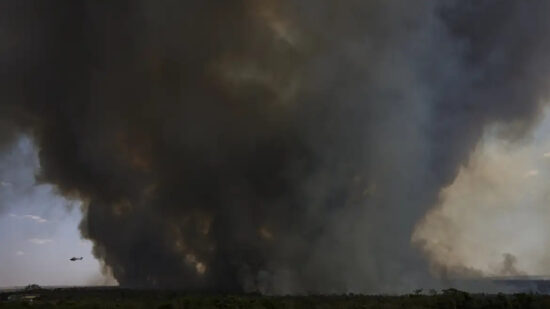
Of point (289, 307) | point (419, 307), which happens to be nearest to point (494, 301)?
point (419, 307)

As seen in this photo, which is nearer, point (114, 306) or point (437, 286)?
point (114, 306)

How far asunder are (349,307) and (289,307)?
258 inches

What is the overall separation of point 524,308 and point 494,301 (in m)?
3.26

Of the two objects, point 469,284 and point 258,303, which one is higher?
point 469,284

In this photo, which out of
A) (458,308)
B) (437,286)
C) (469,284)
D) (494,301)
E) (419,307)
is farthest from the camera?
(469,284)

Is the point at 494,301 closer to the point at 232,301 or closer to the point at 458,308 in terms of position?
the point at 458,308

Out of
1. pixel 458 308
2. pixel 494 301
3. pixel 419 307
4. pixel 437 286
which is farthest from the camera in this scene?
pixel 437 286

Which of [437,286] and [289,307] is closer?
[289,307]

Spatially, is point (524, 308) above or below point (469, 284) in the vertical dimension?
below

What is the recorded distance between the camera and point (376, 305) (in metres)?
61.9

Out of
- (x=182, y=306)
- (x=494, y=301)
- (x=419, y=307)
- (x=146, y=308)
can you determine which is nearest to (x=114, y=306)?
(x=146, y=308)

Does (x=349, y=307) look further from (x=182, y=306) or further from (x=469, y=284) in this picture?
(x=469, y=284)

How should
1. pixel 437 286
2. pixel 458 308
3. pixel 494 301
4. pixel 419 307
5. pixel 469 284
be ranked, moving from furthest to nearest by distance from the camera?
pixel 469 284, pixel 437 286, pixel 494 301, pixel 458 308, pixel 419 307

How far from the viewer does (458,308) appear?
6128cm
